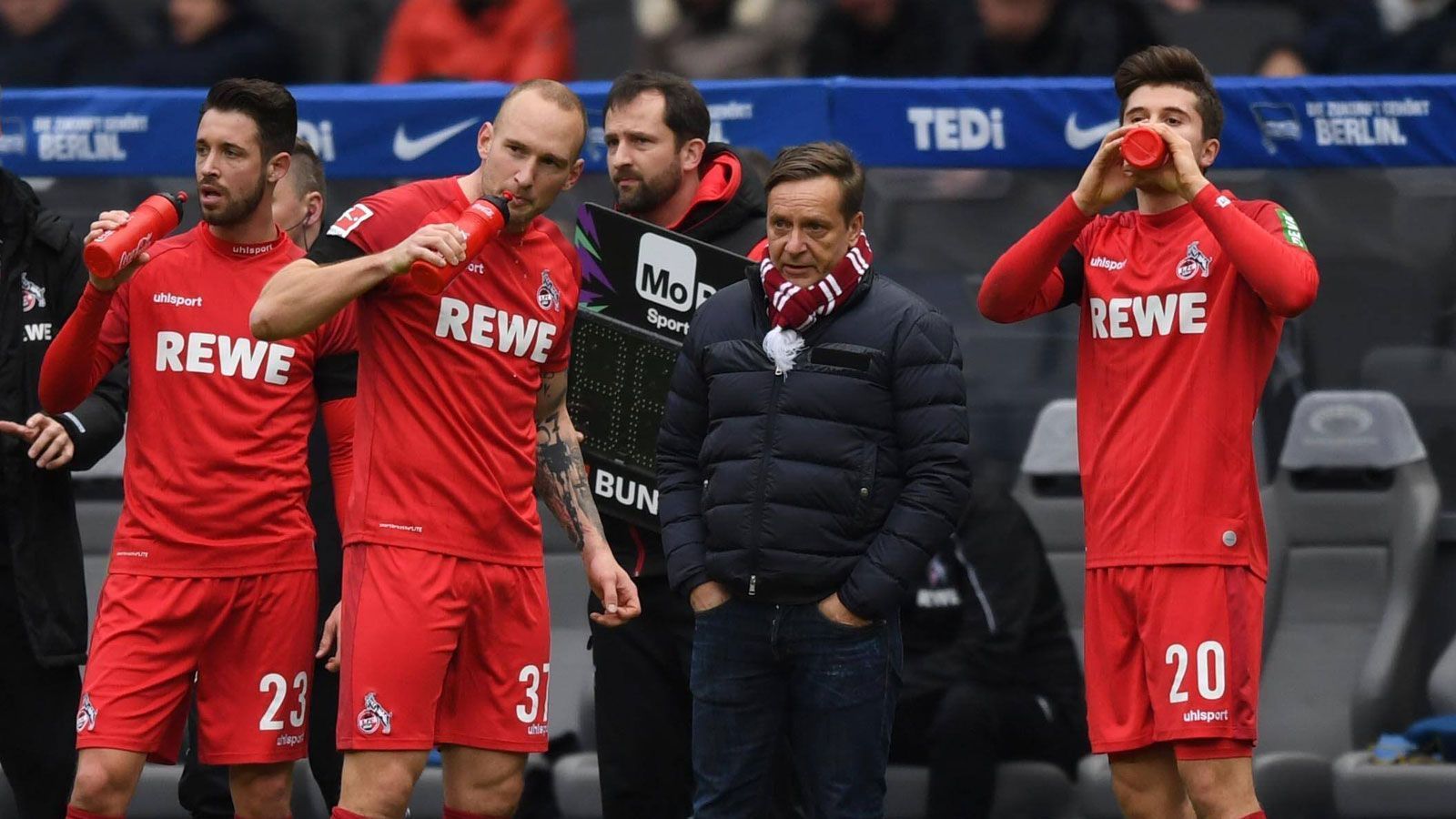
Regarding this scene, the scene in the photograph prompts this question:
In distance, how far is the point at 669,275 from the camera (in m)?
5.96

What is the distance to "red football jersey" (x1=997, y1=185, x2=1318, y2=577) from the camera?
5.15 metres

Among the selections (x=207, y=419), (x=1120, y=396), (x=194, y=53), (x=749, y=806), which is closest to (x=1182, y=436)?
(x=1120, y=396)

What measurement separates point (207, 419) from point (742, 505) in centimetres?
134

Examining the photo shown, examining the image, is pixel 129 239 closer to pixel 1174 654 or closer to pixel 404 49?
pixel 1174 654

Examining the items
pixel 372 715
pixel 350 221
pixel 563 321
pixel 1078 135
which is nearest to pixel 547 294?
pixel 563 321

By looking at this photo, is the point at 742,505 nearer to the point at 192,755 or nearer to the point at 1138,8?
the point at 192,755

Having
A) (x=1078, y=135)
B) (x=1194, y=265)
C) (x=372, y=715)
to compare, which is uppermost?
(x=1078, y=135)

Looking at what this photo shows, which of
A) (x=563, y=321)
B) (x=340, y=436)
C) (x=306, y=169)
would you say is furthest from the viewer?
(x=306, y=169)

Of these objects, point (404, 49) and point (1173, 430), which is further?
point (404, 49)

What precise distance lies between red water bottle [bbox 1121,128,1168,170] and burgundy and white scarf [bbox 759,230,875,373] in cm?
63

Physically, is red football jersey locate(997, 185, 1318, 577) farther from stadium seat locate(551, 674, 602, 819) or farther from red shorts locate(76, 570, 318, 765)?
stadium seat locate(551, 674, 602, 819)

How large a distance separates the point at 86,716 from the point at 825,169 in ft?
6.89

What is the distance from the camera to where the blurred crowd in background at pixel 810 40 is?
30.5 ft

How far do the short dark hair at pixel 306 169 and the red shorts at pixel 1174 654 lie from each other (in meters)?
2.41
